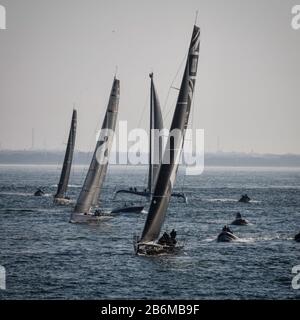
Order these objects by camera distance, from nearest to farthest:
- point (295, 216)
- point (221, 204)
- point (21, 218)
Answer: point (21, 218)
point (295, 216)
point (221, 204)

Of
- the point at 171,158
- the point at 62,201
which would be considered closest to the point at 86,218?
the point at 171,158

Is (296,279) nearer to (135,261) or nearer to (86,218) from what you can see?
(135,261)

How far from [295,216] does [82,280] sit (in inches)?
2192

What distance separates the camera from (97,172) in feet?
293

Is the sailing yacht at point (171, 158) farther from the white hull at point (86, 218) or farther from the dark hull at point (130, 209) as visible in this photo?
the dark hull at point (130, 209)

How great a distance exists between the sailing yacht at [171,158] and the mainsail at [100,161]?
24.8 meters

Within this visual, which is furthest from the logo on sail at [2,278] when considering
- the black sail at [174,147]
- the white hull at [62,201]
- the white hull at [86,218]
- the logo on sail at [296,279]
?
the white hull at [62,201]

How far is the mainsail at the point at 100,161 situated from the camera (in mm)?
88188

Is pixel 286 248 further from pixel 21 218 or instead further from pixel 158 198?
pixel 21 218

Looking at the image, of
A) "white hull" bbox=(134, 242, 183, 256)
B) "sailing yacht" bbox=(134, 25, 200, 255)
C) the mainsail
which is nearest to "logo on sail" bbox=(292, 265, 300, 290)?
"white hull" bbox=(134, 242, 183, 256)

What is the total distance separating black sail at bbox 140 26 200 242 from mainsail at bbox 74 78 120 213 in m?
25.2

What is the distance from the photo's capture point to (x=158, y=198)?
6303 cm

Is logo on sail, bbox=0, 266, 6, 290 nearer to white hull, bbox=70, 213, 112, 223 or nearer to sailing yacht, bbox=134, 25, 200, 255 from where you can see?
sailing yacht, bbox=134, 25, 200, 255
